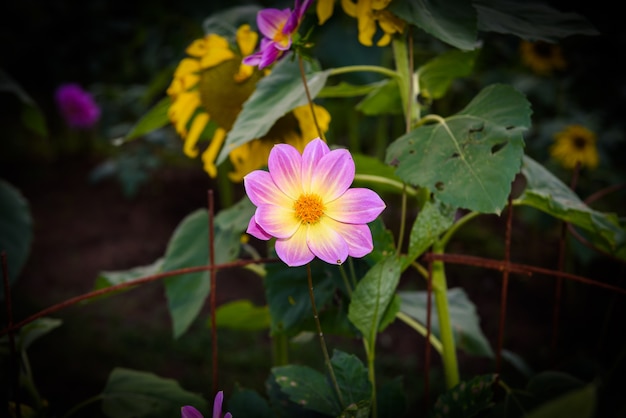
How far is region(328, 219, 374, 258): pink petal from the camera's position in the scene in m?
0.41

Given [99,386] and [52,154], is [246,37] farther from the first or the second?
[52,154]

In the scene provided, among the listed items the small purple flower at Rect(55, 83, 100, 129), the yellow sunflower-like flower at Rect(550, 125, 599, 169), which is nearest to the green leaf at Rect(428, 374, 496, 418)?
the yellow sunflower-like flower at Rect(550, 125, 599, 169)

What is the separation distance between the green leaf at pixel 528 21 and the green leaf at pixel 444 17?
0.03 meters

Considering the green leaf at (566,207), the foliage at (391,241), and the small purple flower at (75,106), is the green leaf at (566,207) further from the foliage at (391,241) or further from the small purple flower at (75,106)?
the small purple flower at (75,106)

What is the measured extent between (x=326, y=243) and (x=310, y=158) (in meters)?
0.07

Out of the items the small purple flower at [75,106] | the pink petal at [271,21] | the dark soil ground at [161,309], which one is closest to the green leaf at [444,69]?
the pink petal at [271,21]

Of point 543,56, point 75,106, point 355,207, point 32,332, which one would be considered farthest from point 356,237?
point 75,106

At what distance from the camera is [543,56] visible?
1.97 metres

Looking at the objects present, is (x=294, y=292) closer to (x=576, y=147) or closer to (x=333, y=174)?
(x=333, y=174)

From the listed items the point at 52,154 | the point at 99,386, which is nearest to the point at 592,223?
the point at 99,386

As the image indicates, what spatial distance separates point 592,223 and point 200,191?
2.32 meters

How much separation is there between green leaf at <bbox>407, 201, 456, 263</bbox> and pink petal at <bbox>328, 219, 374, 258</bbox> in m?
Result: 0.14

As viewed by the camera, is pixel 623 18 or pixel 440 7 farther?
pixel 623 18

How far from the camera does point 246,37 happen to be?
2.71 feet
